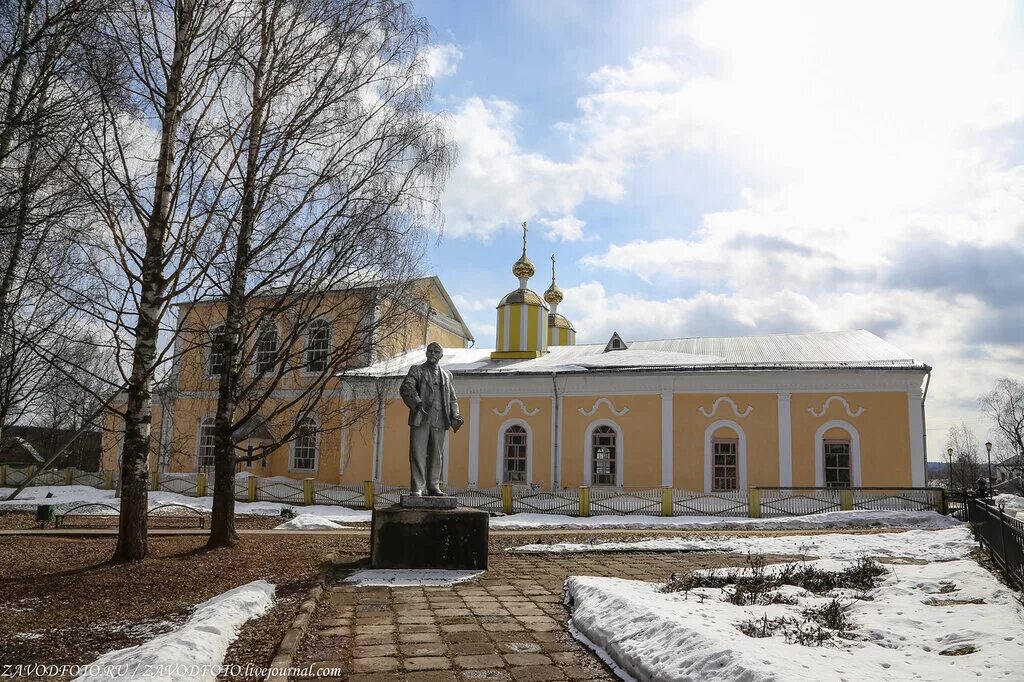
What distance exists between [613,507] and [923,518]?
720cm

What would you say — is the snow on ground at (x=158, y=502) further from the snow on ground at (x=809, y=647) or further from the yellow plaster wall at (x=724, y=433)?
the snow on ground at (x=809, y=647)

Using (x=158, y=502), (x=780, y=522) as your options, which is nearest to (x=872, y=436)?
(x=780, y=522)

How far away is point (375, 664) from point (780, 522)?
1349 cm

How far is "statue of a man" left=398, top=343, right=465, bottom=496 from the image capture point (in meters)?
9.23

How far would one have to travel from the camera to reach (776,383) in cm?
1936

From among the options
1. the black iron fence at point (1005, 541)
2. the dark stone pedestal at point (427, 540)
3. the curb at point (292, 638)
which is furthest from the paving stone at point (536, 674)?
the black iron fence at point (1005, 541)

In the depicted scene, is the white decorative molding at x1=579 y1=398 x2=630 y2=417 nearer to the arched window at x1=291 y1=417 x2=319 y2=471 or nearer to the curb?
the arched window at x1=291 y1=417 x2=319 y2=471

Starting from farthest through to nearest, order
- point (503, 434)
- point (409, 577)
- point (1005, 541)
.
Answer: point (503, 434), point (409, 577), point (1005, 541)

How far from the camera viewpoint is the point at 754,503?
1750cm

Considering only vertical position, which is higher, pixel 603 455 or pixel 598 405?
pixel 598 405

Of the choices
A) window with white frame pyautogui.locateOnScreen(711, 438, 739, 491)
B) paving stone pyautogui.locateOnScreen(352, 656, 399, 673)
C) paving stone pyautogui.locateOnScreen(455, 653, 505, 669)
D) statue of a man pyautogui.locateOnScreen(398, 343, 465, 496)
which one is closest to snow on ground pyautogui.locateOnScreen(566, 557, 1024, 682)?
paving stone pyautogui.locateOnScreen(455, 653, 505, 669)

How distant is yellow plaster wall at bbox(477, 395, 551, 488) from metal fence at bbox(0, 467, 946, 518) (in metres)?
0.54

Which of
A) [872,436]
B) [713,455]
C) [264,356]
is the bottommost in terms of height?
[713,455]

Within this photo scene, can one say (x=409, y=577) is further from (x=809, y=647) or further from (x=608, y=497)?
(x=608, y=497)
